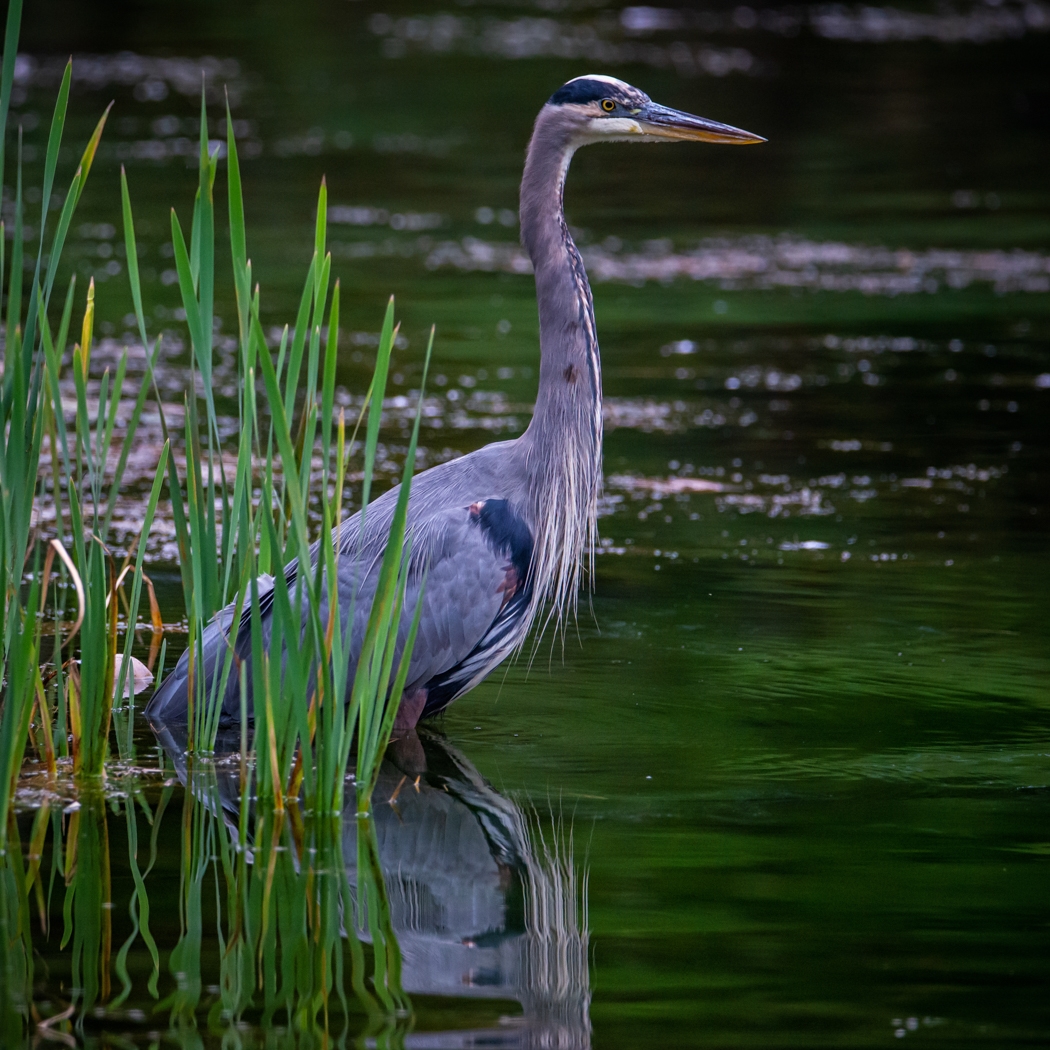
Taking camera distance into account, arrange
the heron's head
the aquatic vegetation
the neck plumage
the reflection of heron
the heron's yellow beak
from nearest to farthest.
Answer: the reflection of heron < the aquatic vegetation < the neck plumage < the heron's head < the heron's yellow beak

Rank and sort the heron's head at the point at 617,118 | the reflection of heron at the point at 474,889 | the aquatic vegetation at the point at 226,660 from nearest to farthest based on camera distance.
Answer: the reflection of heron at the point at 474,889
the aquatic vegetation at the point at 226,660
the heron's head at the point at 617,118

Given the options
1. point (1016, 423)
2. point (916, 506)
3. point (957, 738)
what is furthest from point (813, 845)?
point (1016, 423)

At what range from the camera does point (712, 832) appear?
15.7ft

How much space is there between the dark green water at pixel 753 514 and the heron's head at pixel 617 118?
1688 millimetres

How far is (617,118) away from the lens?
20.0ft

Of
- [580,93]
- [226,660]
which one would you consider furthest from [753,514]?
[226,660]

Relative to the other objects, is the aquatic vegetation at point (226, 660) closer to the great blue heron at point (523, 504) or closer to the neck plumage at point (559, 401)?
the great blue heron at point (523, 504)

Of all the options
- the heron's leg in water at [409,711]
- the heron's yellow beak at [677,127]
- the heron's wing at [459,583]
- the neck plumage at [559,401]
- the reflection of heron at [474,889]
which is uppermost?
the heron's yellow beak at [677,127]

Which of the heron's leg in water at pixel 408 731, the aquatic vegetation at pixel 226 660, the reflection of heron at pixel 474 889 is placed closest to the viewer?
the reflection of heron at pixel 474 889

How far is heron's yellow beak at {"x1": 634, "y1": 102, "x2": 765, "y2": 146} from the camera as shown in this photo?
6102 millimetres

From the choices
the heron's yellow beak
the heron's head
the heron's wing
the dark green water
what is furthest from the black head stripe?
the dark green water

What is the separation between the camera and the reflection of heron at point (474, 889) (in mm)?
3855

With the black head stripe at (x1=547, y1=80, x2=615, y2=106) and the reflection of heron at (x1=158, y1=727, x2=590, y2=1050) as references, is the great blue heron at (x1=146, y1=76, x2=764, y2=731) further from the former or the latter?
the reflection of heron at (x1=158, y1=727, x2=590, y2=1050)

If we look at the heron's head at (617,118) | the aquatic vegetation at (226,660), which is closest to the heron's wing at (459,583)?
the aquatic vegetation at (226,660)
